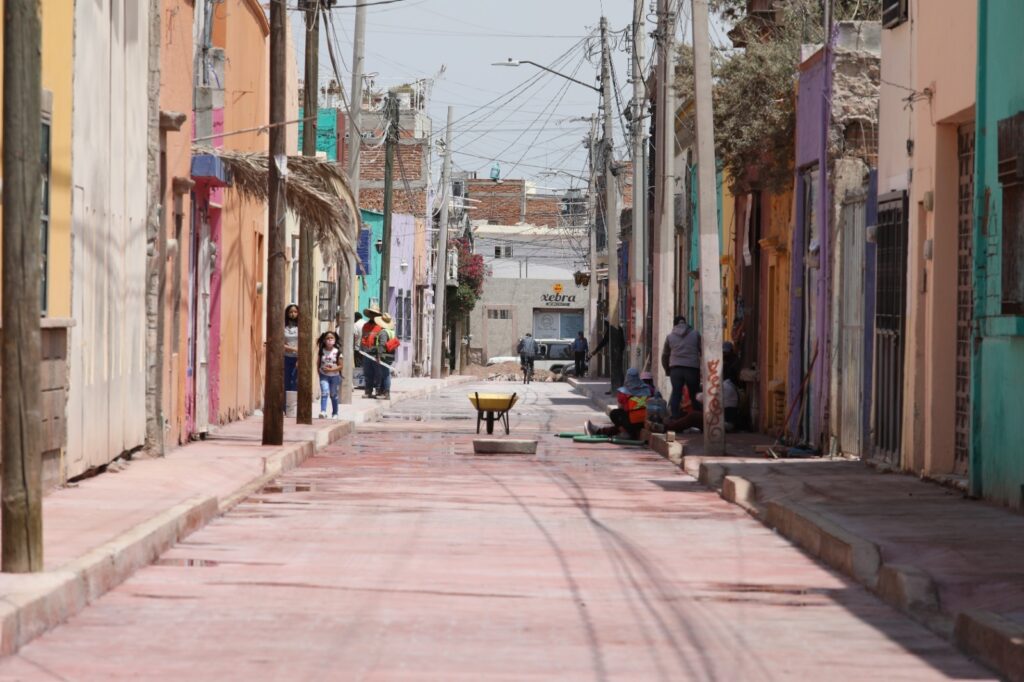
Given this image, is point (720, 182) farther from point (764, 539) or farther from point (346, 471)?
point (764, 539)

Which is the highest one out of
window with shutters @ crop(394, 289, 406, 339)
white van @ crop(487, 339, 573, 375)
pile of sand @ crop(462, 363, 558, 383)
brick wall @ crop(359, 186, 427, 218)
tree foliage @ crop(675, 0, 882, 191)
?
brick wall @ crop(359, 186, 427, 218)

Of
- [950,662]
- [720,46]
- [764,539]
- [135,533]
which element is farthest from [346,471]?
[950,662]

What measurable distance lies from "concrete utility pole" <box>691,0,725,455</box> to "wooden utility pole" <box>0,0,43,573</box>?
46.7 feet

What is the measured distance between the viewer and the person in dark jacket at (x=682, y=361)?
1160 inches

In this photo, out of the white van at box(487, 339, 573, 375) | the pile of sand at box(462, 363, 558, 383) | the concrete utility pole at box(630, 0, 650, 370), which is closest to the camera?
the concrete utility pole at box(630, 0, 650, 370)

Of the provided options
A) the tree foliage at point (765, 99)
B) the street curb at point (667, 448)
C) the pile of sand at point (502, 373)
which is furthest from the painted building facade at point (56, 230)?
the pile of sand at point (502, 373)

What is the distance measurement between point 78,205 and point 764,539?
6.43m

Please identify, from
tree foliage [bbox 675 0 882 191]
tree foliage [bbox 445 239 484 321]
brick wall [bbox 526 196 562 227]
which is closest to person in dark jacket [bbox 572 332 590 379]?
tree foliage [bbox 445 239 484 321]

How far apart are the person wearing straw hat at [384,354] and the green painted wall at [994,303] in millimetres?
26635

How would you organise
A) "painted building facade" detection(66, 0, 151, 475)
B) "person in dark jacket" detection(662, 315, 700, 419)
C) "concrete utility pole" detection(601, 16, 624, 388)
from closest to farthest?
"painted building facade" detection(66, 0, 151, 475) < "person in dark jacket" detection(662, 315, 700, 419) < "concrete utility pole" detection(601, 16, 624, 388)

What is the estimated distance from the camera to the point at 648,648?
9.10m

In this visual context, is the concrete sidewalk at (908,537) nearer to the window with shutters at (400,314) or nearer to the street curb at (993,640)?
the street curb at (993,640)

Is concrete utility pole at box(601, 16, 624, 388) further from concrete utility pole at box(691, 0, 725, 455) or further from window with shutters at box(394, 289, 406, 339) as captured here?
concrete utility pole at box(691, 0, 725, 455)

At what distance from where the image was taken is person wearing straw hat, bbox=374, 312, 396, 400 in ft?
139
